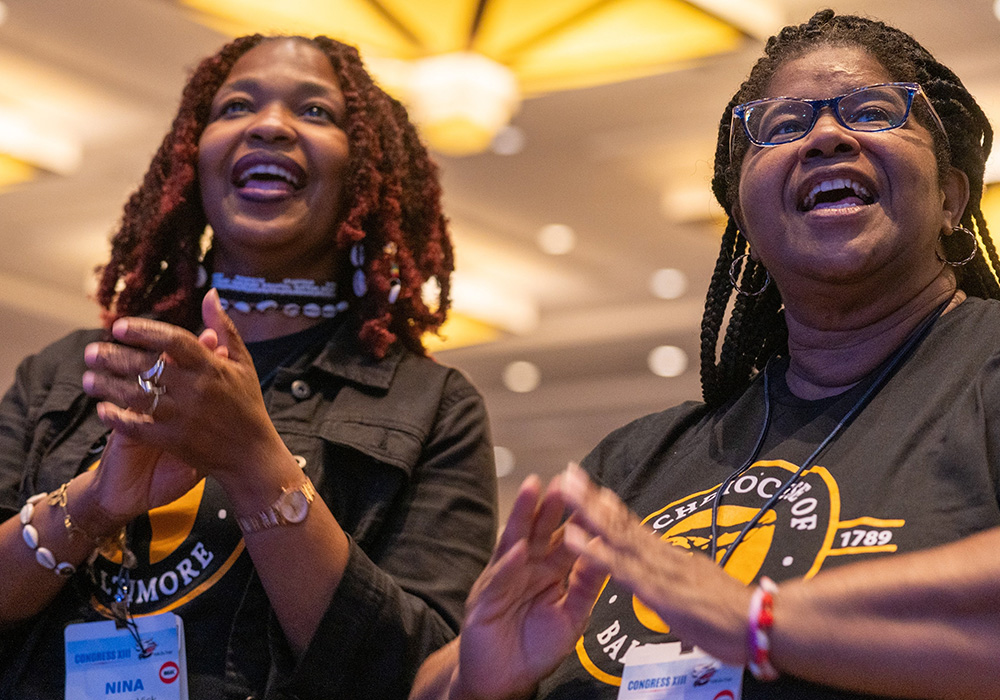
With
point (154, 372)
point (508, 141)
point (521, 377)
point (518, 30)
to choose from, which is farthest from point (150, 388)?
point (521, 377)

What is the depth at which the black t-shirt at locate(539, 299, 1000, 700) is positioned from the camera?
53.7 inches

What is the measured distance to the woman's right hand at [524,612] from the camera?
1522 mm

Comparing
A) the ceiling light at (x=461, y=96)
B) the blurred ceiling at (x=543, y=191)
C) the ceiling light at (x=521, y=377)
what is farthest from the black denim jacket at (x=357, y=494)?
the ceiling light at (x=521, y=377)

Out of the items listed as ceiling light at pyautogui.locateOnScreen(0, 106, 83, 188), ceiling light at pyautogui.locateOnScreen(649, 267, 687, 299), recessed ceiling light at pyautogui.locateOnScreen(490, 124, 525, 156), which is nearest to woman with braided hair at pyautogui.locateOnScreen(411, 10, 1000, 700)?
recessed ceiling light at pyautogui.locateOnScreen(490, 124, 525, 156)

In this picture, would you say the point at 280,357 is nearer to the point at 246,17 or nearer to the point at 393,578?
the point at 393,578

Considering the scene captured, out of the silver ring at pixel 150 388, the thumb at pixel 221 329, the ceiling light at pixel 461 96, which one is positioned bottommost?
the silver ring at pixel 150 388

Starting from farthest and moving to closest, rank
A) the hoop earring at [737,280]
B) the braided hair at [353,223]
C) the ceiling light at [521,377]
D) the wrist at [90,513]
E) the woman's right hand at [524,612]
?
the ceiling light at [521,377]
the braided hair at [353,223]
the hoop earring at [737,280]
the wrist at [90,513]
the woman's right hand at [524,612]

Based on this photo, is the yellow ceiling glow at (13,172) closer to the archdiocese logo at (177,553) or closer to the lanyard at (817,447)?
the archdiocese logo at (177,553)

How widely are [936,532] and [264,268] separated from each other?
4.43ft

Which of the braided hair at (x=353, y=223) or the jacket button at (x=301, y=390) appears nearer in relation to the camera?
the jacket button at (x=301, y=390)

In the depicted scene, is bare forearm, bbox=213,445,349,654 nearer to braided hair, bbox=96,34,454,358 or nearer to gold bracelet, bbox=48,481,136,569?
gold bracelet, bbox=48,481,136,569

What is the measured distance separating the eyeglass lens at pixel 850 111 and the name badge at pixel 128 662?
47.4 inches

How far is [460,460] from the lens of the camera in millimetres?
2055

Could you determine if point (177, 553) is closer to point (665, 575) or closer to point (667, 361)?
point (665, 575)
